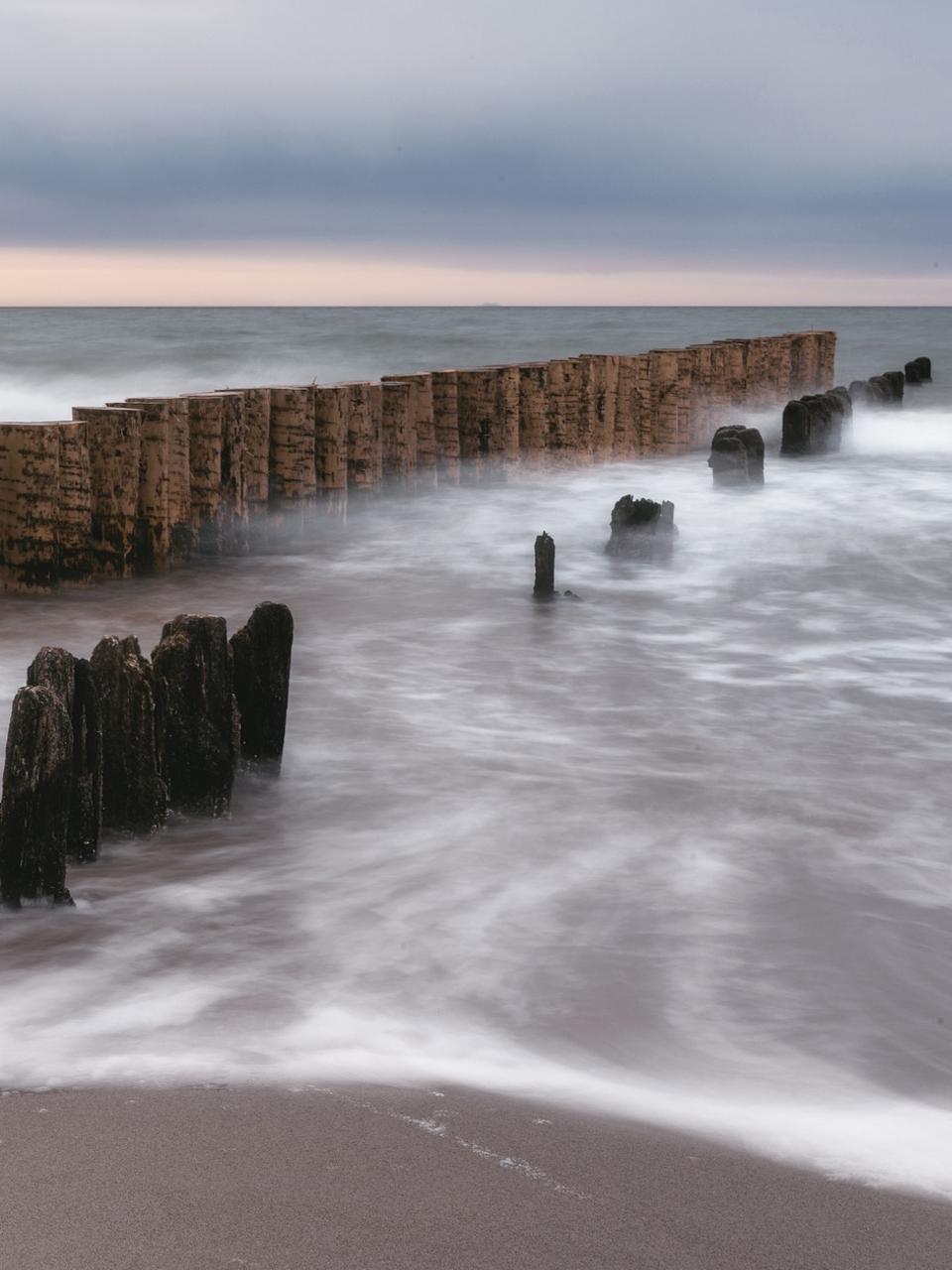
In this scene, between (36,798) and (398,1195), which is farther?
(36,798)

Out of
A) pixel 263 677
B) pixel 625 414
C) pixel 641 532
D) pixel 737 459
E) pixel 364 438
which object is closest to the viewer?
pixel 263 677

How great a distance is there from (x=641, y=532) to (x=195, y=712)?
530 centimetres

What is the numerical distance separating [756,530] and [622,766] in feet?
18.8

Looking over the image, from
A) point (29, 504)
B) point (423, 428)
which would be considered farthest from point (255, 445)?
point (423, 428)

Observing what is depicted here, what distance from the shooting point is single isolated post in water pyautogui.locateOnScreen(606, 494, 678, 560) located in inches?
354

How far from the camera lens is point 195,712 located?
411 centimetres

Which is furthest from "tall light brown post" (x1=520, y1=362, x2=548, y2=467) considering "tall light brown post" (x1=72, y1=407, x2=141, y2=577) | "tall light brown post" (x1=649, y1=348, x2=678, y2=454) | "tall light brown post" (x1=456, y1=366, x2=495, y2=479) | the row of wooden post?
the row of wooden post

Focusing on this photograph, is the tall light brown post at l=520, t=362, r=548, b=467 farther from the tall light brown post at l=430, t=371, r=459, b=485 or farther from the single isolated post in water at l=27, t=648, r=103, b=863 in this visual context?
the single isolated post in water at l=27, t=648, r=103, b=863

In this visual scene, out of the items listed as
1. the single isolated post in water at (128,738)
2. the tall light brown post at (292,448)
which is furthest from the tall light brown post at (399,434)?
the single isolated post in water at (128,738)

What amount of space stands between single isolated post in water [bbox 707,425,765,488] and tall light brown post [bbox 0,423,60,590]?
6.47m

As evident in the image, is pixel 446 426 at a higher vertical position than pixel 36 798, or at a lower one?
higher

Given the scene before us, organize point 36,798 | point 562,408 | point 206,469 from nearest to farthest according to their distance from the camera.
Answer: point 36,798 → point 206,469 → point 562,408

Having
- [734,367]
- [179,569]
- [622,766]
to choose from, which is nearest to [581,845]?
[622,766]

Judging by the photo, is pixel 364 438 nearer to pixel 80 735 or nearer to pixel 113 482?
pixel 113 482
